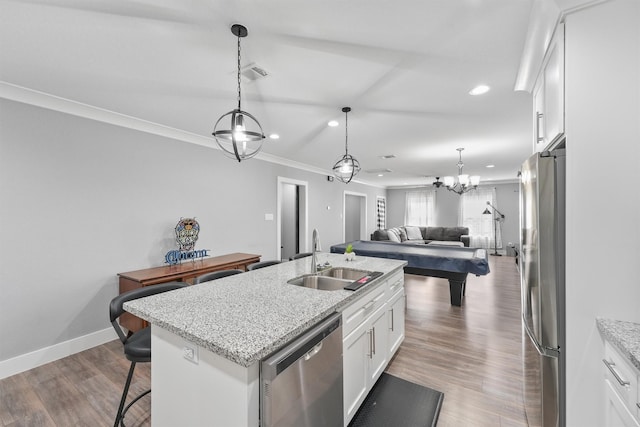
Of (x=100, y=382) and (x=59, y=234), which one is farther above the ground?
(x=59, y=234)

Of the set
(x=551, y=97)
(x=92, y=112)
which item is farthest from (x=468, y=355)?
(x=92, y=112)

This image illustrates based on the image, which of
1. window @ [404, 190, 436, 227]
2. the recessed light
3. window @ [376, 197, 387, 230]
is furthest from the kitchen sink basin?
window @ [404, 190, 436, 227]

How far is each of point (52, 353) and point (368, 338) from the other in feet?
9.86

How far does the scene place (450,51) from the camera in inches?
69.8

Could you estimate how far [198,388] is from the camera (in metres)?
1.12

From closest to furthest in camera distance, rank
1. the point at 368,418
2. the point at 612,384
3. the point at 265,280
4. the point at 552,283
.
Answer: the point at 612,384 → the point at 552,283 → the point at 368,418 → the point at 265,280

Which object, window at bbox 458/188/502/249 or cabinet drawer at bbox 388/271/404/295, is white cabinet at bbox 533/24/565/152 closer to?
cabinet drawer at bbox 388/271/404/295

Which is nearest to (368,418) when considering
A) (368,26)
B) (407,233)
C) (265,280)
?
(265,280)

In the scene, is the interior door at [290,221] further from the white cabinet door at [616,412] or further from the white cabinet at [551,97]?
the white cabinet door at [616,412]

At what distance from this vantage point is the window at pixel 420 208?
31.9ft

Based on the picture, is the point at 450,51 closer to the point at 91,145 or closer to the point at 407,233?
the point at 91,145

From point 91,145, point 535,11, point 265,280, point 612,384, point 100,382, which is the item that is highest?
point 535,11

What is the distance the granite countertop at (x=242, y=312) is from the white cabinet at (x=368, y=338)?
134mm

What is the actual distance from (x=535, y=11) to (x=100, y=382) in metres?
3.95
